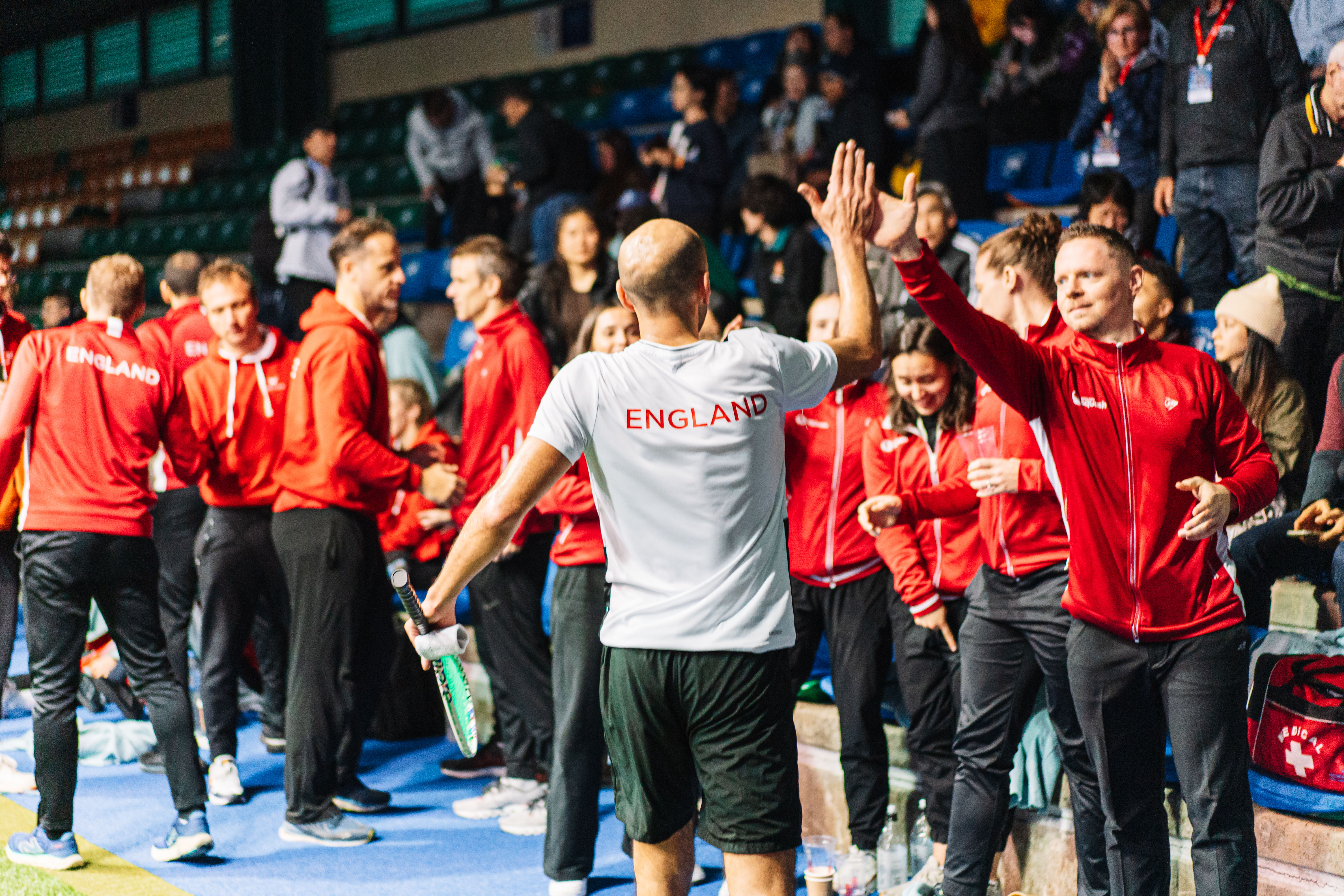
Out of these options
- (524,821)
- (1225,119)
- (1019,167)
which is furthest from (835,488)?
(1019,167)

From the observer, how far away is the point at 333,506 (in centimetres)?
441

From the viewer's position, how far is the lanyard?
5512mm

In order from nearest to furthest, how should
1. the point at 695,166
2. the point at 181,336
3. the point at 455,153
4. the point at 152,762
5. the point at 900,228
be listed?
the point at 900,228
the point at 152,762
the point at 181,336
the point at 695,166
the point at 455,153

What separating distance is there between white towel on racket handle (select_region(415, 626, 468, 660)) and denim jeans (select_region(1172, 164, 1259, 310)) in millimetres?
4209

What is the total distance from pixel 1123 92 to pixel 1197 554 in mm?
4163

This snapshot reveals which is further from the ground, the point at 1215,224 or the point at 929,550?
the point at 1215,224

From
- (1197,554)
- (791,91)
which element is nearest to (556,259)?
(791,91)

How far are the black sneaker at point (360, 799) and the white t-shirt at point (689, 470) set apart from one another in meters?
2.63

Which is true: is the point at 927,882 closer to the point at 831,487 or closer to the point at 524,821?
the point at 831,487

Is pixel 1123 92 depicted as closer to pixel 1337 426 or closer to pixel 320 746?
pixel 1337 426

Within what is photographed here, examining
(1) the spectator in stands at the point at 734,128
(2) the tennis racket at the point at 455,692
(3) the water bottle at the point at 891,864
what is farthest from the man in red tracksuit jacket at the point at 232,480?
(1) the spectator in stands at the point at 734,128

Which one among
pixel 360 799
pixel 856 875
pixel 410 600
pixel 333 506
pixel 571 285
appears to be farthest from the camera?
pixel 571 285

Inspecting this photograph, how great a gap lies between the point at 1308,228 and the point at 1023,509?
2.18m

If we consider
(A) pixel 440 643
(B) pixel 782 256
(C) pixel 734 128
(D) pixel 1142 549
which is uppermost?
(C) pixel 734 128
